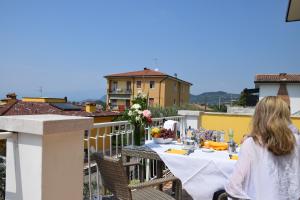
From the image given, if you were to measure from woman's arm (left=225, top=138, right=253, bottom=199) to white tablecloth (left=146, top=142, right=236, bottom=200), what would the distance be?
81cm

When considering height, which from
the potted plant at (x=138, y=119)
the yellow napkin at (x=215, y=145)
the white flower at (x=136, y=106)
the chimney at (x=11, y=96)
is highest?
the chimney at (x=11, y=96)

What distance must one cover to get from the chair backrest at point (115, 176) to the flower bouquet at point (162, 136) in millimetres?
1265

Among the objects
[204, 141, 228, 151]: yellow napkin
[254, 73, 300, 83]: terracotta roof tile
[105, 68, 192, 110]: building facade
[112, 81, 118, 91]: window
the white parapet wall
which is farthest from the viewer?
[112, 81, 118, 91]: window

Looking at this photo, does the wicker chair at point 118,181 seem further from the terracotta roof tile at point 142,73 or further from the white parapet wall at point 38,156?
the terracotta roof tile at point 142,73

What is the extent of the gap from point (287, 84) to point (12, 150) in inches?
1130

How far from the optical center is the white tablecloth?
275 cm

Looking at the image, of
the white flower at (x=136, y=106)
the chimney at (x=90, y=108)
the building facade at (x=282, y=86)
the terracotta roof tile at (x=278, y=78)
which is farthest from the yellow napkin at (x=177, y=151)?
the terracotta roof tile at (x=278, y=78)

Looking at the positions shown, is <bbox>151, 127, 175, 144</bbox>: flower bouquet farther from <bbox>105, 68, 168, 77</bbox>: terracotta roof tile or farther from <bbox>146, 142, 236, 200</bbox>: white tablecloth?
<bbox>105, 68, 168, 77</bbox>: terracotta roof tile

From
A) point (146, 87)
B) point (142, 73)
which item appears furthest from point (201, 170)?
point (142, 73)

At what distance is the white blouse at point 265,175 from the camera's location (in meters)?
1.85

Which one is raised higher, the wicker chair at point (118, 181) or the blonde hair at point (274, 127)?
the blonde hair at point (274, 127)

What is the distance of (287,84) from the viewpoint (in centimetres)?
2712

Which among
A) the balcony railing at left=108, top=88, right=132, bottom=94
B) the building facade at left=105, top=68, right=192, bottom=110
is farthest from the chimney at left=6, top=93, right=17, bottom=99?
the balcony railing at left=108, top=88, right=132, bottom=94

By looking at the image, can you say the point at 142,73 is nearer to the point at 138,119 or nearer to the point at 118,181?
the point at 138,119
